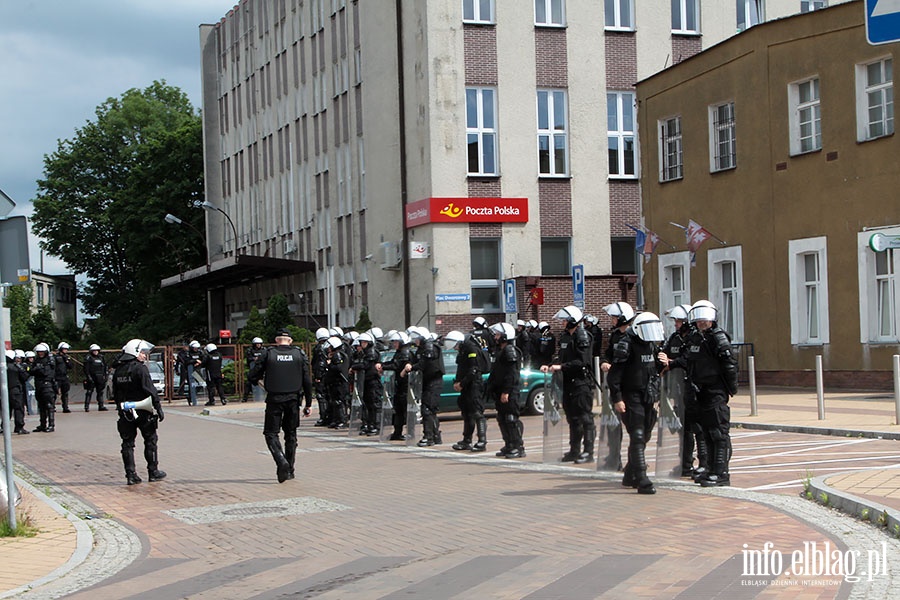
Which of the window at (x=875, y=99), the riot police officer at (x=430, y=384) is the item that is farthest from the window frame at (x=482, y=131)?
the riot police officer at (x=430, y=384)

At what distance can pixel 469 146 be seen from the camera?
39.7 metres

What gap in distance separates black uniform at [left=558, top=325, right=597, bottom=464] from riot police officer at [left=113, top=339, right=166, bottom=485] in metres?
5.06

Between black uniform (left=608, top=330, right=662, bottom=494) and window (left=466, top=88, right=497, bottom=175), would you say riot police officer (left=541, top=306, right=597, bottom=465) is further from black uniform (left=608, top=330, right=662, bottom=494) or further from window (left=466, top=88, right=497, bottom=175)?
Result: window (left=466, top=88, right=497, bottom=175)

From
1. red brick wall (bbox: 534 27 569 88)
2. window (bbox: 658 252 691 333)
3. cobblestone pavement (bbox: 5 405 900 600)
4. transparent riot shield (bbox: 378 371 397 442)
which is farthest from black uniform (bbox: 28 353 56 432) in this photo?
red brick wall (bbox: 534 27 569 88)

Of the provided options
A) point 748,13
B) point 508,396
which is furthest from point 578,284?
point 748,13

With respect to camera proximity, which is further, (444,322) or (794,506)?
(444,322)

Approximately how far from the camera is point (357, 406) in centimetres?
2183

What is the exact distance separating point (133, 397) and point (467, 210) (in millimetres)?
24989

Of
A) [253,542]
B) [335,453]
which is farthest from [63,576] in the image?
[335,453]

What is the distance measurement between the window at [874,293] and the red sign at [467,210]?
15.5 metres

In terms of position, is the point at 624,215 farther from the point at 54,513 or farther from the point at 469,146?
the point at 54,513

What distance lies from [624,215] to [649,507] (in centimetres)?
3134

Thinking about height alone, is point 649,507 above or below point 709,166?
below
